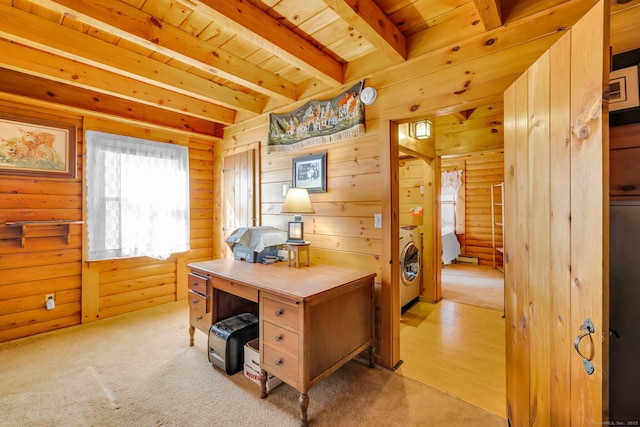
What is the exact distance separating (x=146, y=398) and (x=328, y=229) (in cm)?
181

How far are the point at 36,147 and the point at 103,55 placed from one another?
4.53 ft

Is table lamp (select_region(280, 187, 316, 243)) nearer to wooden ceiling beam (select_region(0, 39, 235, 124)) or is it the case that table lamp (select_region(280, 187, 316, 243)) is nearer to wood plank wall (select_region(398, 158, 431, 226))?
wooden ceiling beam (select_region(0, 39, 235, 124))

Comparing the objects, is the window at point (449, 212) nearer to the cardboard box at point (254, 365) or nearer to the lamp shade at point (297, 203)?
the lamp shade at point (297, 203)

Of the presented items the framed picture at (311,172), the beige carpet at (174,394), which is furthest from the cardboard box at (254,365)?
the framed picture at (311,172)

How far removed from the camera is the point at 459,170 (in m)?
6.29

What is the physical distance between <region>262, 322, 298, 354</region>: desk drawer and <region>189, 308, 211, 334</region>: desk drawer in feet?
2.46

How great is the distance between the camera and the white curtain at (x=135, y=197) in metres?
3.01

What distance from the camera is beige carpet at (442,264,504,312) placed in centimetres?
376

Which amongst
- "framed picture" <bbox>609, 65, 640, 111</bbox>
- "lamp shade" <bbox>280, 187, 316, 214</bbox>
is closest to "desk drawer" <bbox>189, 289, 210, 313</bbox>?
"lamp shade" <bbox>280, 187, 316, 214</bbox>

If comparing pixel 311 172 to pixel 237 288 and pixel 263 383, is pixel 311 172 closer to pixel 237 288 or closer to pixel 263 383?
pixel 237 288

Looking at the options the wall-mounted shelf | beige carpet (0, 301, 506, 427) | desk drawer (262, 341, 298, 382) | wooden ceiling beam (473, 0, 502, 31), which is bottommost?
beige carpet (0, 301, 506, 427)

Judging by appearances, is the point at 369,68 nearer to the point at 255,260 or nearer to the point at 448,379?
the point at 255,260

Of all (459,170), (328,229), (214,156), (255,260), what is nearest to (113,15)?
(255,260)

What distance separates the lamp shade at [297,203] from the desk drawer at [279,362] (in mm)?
1020
